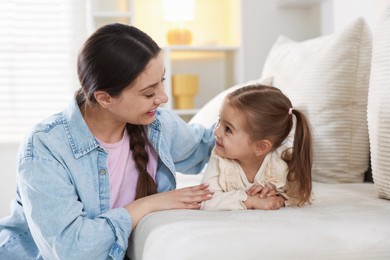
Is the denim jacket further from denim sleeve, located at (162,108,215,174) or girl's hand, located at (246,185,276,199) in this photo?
girl's hand, located at (246,185,276,199)

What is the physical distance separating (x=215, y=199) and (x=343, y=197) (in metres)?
0.38

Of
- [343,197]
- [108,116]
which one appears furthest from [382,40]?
[108,116]

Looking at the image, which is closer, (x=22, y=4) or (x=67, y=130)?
(x=67, y=130)

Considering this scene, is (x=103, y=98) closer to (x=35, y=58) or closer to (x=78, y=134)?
(x=78, y=134)

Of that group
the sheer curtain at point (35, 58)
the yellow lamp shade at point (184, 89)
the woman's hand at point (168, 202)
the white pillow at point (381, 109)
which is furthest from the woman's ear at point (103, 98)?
the sheer curtain at point (35, 58)

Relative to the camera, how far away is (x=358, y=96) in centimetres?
199

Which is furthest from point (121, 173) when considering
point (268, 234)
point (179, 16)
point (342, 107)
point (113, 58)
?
point (179, 16)

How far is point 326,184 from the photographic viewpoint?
1.99m

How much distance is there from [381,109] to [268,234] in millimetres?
632

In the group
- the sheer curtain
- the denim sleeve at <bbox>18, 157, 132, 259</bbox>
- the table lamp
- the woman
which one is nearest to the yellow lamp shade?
the table lamp

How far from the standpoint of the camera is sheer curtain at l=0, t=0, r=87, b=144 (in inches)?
142

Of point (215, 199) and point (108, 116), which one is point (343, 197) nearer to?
point (215, 199)

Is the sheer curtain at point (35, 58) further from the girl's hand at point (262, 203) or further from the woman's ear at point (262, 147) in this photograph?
the girl's hand at point (262, 203)

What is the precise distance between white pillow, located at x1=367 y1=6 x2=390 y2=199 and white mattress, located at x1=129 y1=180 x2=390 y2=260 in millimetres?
129
